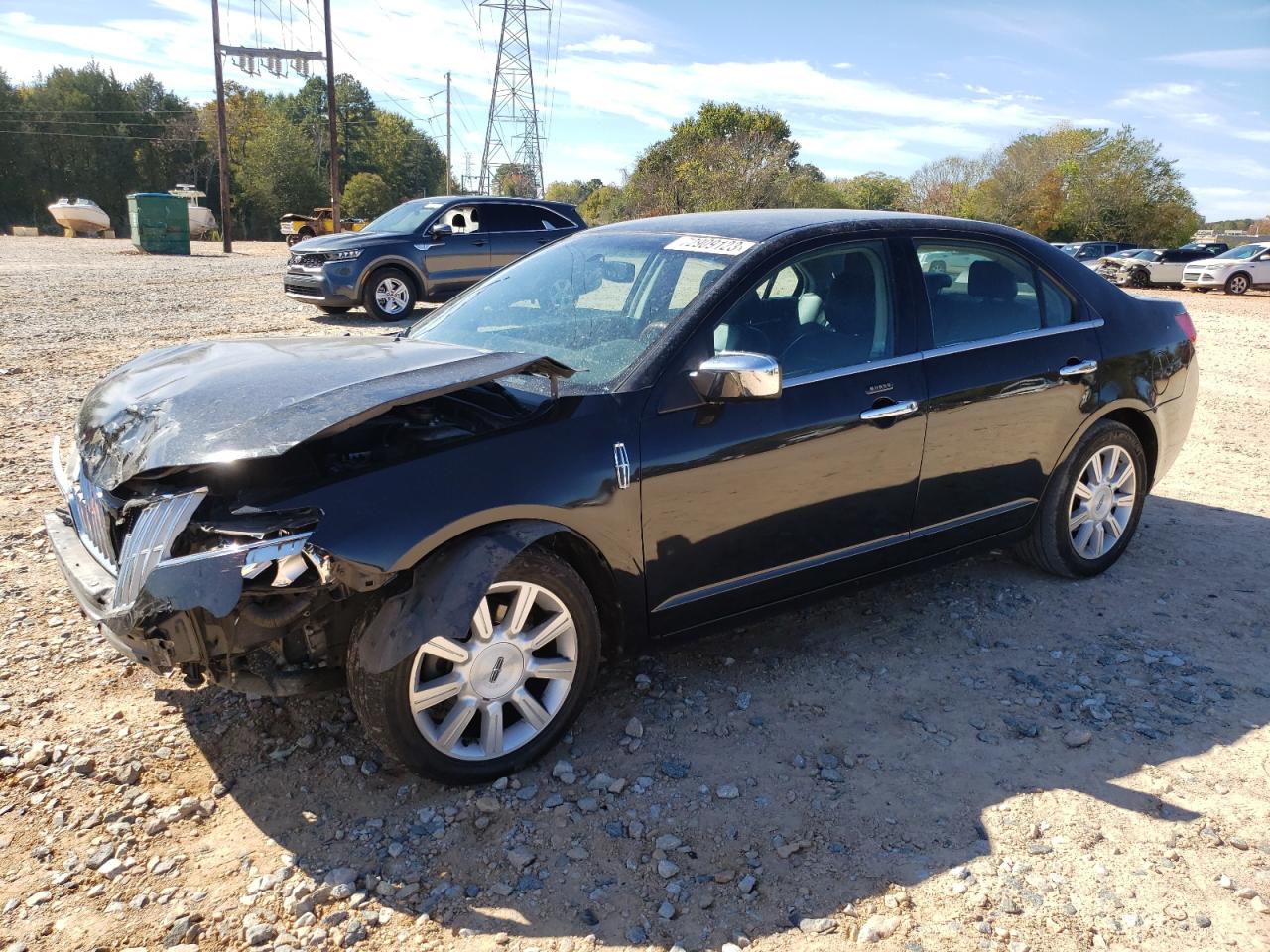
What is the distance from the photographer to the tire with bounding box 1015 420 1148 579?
443 cm

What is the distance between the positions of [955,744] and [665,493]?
54.1 inches

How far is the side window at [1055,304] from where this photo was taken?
4.33 metres

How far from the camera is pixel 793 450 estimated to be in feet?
11.1

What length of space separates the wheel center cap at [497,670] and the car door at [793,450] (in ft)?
1.75

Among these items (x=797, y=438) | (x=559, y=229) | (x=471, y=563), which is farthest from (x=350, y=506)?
(x=559, y=229)

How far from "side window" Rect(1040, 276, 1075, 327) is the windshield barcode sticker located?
168cm

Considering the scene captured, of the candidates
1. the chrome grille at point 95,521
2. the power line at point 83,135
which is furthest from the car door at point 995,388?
the power line at point 83,135

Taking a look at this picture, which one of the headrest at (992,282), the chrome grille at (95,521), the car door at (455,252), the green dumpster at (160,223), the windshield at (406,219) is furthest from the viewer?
the green dumpster at (160,223)

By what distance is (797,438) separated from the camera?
3.40m

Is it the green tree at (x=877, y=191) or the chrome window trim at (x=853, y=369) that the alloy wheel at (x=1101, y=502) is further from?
the green tree at (x=877, y=191)

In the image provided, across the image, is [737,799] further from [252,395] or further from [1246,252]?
[1246,252]

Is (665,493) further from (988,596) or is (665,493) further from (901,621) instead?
(988,596)

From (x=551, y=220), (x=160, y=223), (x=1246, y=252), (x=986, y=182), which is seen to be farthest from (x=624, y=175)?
(x=551, y=220)

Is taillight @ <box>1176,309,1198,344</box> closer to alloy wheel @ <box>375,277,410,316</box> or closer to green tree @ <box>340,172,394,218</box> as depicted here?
alloy wheel @ <box>375,277,410,316</box>
